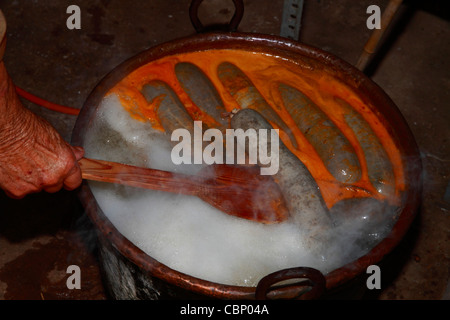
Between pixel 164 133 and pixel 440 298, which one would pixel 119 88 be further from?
pixel 440 298

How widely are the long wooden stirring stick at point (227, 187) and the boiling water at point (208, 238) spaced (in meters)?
0.05

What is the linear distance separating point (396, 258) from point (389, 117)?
126 centimetres

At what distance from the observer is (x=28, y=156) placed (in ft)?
6.89

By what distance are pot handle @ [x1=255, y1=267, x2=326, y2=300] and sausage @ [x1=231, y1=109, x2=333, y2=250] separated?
1.13ft

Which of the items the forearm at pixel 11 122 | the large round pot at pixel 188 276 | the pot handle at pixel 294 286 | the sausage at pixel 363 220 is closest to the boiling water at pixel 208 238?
the sausage at pixel 363 220

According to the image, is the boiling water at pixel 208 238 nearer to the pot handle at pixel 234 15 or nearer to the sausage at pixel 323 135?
the sausage at pixel 323 135

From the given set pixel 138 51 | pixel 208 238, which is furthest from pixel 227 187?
pixel 138 51

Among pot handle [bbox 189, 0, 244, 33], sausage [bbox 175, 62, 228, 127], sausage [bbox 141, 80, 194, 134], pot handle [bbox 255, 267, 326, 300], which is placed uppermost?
pot handle [bbox 189, 0, 244, 33]

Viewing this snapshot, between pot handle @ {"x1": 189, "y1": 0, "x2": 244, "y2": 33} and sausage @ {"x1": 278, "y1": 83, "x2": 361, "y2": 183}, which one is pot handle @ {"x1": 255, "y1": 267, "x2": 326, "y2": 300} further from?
pot handle @ {"x1": 189, "y1": 0, "x2": 244, "y2": 33}

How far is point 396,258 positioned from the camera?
11.4ft

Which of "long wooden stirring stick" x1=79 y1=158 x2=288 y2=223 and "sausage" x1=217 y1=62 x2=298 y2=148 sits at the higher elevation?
"sausage" x1=217 y1=62 x2=298 y2=148

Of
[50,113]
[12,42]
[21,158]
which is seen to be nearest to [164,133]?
[21,158]

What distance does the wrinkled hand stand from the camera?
2.06 meters

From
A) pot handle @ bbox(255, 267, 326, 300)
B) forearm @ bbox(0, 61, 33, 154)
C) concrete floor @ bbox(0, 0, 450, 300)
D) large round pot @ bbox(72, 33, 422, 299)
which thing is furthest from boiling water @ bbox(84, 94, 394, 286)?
concrete floor @ bbox(0, 0, 450, 300)
